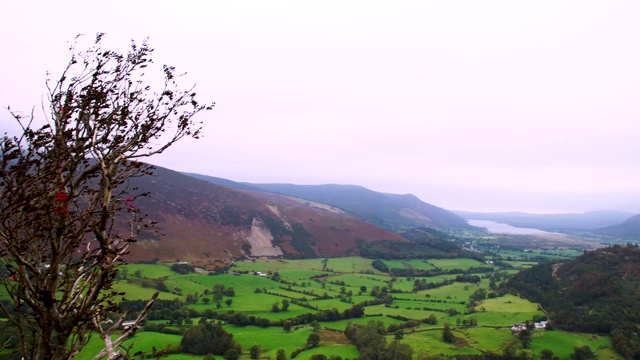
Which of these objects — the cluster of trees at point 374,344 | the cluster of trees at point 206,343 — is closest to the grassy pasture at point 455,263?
the cluster of trees at point 374,344

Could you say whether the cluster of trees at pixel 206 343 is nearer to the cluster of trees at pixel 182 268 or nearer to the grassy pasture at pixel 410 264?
the cluster of trees at pixel 182 268

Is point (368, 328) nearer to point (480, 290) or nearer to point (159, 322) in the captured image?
point (159, 322)

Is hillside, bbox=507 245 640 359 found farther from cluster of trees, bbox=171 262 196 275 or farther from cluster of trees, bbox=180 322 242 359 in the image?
cluster of trees, bbox=171 262 196 275

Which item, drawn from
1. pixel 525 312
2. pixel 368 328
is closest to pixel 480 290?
pixel 525 312

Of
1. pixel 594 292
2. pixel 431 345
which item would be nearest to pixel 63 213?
pixel 431 345

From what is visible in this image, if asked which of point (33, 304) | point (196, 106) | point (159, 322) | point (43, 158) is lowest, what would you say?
point (159, 322)

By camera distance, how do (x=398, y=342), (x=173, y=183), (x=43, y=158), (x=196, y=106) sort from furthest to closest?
A: (x=173, y=183) → (x=398, y=342) → (x=196, y=106) → (x=43, y=158)
